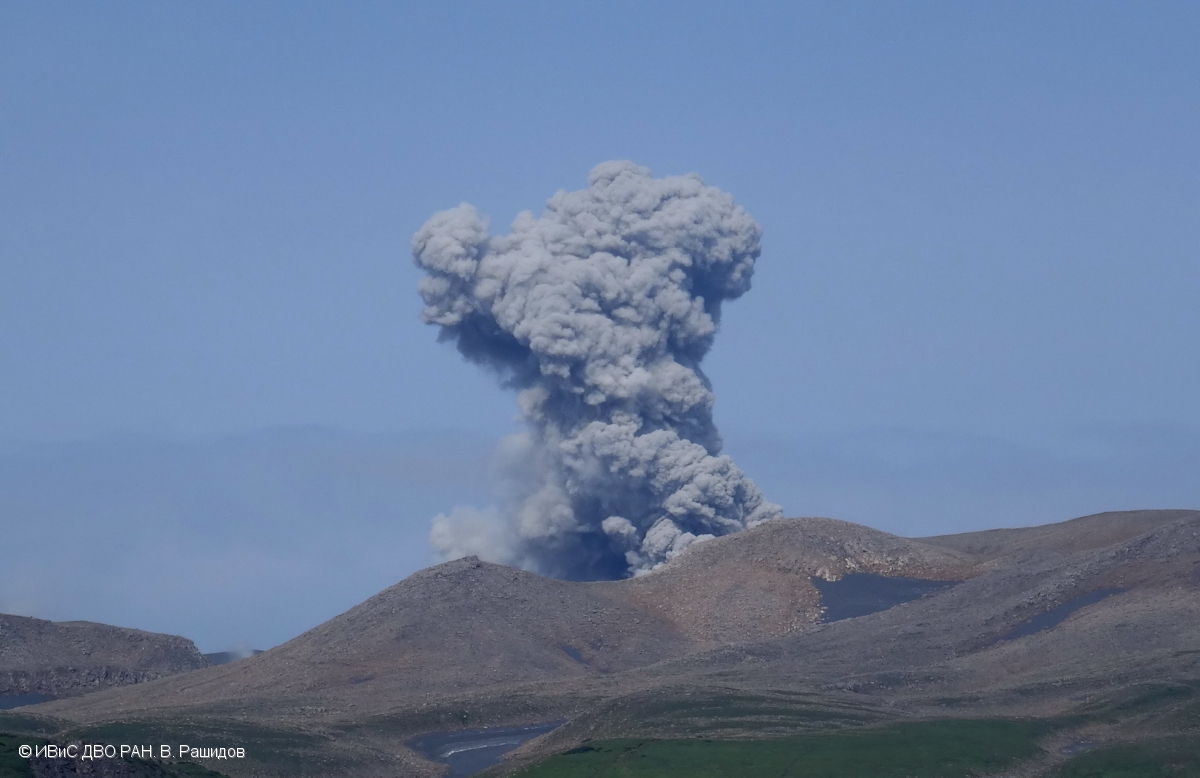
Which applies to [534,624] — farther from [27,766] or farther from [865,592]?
[27,766]

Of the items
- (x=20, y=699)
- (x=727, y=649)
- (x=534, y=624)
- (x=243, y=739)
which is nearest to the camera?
(x=243, y=739)

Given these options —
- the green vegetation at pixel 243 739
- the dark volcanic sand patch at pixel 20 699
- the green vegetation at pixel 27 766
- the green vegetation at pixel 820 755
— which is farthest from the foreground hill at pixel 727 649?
the green vegetation at pixel 27 766

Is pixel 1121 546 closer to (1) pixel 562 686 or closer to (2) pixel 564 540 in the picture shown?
(1) pixel 562 686

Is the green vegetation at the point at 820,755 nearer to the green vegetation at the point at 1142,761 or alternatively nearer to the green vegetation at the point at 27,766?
the green vegetation at the point at 1142,761

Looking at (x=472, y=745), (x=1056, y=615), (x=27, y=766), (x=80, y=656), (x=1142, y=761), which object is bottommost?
(x=1142, y=761)

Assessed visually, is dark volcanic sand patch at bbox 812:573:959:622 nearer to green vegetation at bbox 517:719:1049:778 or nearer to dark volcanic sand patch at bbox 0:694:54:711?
green vegetation at bbox 517:719:1049:778

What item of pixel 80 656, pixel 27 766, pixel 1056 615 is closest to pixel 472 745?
pixel 27 766

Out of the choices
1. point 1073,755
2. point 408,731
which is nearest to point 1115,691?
point 1073,755
